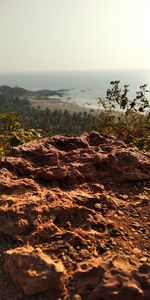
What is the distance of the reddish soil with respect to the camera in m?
4.19

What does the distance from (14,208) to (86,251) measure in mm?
1168

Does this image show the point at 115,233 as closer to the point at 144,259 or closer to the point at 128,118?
the point at 144,259

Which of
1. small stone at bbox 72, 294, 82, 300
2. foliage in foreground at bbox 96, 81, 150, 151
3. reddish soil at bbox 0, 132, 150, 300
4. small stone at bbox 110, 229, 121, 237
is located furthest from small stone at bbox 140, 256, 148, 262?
foliage in foreground at bbox 96, 81, 150, 151

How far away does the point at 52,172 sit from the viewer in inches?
241

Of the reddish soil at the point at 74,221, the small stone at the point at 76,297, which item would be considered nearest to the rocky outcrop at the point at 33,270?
the reddish soil at the point at 74,221

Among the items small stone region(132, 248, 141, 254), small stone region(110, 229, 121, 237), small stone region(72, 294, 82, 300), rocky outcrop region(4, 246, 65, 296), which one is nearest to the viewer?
small stone region(72, 294, 82, 300)

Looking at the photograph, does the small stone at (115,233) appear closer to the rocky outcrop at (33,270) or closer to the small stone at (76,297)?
the rocky outcrop at (33,270)

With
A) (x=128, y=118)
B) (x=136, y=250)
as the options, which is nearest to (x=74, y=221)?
(x=136, y=250)

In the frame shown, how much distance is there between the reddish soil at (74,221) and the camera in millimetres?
4191

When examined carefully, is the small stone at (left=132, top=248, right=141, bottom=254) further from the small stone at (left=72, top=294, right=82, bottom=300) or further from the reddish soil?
the small stone at (left=72, top=294, right=82, bottom=300)

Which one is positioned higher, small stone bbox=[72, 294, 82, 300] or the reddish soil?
the reddish soil

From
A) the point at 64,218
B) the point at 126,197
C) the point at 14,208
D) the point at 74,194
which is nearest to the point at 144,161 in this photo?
the point at 126,197

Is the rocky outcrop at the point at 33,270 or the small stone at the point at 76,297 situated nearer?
the small stone at the point at 76,297

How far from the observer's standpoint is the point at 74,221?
522 cm
